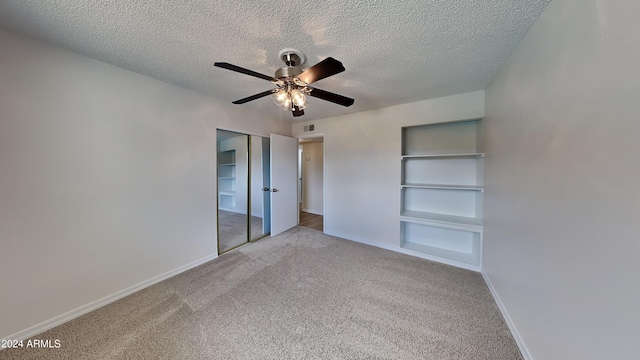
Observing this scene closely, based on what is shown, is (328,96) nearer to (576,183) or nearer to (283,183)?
(576,183)

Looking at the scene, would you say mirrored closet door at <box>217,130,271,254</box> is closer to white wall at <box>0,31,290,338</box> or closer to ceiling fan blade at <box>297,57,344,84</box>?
white wall at <box>0,31,290,338</box>

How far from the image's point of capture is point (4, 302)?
4.49ft

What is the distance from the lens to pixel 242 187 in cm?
333

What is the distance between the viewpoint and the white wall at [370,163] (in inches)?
104

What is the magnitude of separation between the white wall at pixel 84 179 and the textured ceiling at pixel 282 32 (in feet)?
0.84

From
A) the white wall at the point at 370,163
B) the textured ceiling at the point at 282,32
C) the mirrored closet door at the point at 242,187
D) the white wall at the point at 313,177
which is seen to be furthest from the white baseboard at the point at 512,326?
the white wall at the point at 313,177

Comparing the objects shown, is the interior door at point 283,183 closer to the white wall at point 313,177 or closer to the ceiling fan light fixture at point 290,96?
the white wall at point 313,177

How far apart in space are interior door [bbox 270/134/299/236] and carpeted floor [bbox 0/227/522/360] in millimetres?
1160

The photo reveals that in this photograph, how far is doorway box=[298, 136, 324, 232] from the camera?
5.15 m

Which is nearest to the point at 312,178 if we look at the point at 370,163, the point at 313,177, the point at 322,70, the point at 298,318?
the point at 313,177

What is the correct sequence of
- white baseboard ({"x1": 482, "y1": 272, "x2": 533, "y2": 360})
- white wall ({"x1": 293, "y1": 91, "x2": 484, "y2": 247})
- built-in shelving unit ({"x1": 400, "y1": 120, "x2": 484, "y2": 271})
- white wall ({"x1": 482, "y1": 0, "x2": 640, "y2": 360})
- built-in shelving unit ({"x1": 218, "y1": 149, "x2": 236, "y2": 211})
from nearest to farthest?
white wall ({"x1": 482, "y1": 0, "x2": 640, "y2": 360})
white baseboard ({"x1": 482, "y1": 272, "x2": 533, "y2": 360})
built-in shelving unit ({"x1": 400, "y1": 120, "x2": 484, "y2": 271})
white wall ({"x1": 293, "y1": 91, "x2": 484, "y2": 247})
built-in shelving unit ({"x1": 218, "y1": 149, "x2": 236, "y2": 211})

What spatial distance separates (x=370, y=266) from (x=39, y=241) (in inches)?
123

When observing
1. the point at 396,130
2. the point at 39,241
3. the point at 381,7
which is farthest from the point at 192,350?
the point at 396,130

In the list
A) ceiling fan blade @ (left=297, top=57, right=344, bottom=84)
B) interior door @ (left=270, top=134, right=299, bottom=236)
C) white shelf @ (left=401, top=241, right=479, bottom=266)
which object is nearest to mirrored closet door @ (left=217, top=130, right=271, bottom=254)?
interior door @ (left=270, top=134, right=299, bottom=236)
